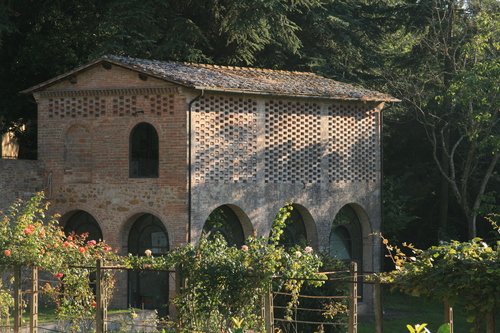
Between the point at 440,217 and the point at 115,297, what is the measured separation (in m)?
13.4

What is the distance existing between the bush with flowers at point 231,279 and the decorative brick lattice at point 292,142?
9203 mm

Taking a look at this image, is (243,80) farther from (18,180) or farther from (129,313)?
(129,313)

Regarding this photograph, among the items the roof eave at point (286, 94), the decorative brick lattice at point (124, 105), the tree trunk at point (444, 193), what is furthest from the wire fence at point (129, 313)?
the tree trunk at point (444, 193)

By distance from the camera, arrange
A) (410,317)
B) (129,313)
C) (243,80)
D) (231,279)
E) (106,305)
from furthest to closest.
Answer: (410,317) < (243,80) < (129,313) < (106,305) < (231,279)

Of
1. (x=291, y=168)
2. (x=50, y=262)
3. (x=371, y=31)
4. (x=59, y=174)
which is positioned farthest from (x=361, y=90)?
(x=50, y=262)

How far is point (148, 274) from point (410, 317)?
8.28 m

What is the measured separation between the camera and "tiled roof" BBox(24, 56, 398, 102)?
17109mm

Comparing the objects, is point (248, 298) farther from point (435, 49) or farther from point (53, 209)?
point (435, 49)

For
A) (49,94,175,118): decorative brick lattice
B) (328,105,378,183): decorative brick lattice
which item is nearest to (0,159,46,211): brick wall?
(49,94,175,118): decorative brick lattice

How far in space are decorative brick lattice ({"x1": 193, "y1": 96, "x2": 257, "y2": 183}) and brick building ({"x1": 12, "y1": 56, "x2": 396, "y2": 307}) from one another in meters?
0.03

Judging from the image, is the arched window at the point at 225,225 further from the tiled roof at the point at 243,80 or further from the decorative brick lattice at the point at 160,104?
the tiled roof at the point at 243,80

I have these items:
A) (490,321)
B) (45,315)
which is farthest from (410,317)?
(490,321)

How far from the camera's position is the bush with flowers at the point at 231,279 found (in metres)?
8.73

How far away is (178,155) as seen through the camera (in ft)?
55.6
